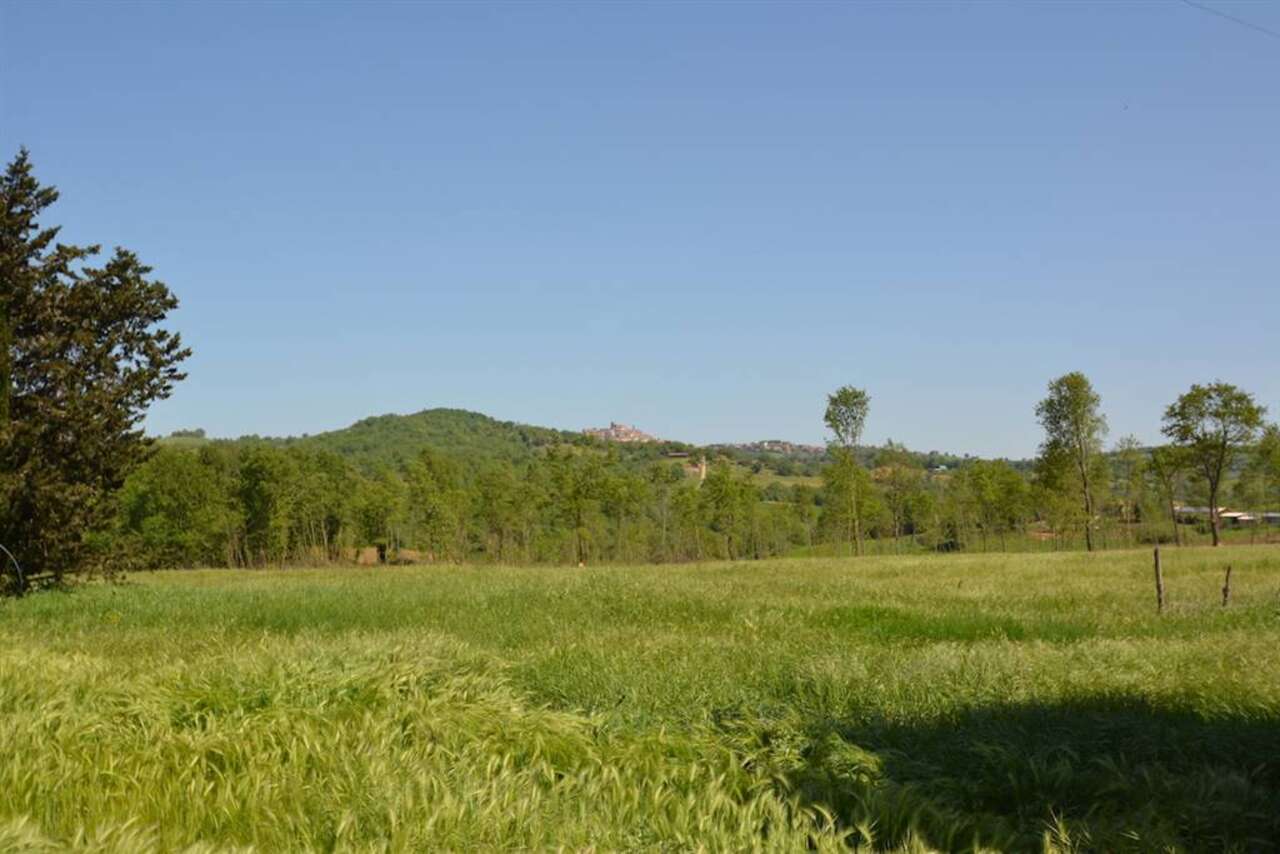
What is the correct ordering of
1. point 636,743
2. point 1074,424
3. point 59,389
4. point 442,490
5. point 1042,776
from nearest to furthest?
point 1042,776
point 636,743
point 59,389
point 1074,424
point 442,490

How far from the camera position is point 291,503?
237 feet

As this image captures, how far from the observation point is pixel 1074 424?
6322 centimetres

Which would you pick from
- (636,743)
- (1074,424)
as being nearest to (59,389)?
(636,743)

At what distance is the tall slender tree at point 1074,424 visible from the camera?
62500mm

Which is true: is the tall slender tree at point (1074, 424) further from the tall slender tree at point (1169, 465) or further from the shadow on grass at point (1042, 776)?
the shadow on grass at point (1042, 776)

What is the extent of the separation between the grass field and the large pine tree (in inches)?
260

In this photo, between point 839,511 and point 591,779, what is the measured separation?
2846 inches

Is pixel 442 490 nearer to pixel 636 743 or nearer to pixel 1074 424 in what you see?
pixel 1074 424

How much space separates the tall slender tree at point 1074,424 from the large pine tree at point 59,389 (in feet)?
187

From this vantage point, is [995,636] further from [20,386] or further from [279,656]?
[20,386]

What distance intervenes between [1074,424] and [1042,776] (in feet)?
207

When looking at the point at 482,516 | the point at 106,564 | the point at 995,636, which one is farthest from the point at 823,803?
the point at 482,516

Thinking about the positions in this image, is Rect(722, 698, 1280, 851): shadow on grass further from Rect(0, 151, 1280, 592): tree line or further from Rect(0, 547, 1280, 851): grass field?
Rect(0, 151, 1280, 592): tree line

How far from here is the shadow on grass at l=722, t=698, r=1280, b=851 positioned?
515 cm
